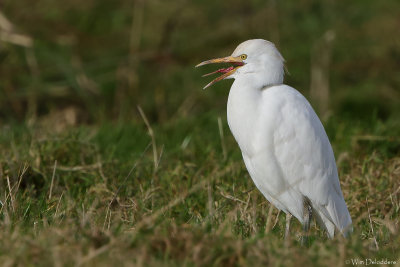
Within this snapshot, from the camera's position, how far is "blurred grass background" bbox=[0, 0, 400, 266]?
3.29 metres

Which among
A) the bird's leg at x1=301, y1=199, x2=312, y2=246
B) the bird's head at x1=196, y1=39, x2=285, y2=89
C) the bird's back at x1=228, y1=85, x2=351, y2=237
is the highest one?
the bird's head at x1=196, y1=39, x2=285, y2=89

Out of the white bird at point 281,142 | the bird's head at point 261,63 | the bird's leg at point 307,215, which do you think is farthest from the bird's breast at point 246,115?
the bird's leg at point 307,215

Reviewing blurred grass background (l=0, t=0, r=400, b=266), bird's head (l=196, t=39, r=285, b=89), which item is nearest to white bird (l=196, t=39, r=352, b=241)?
bird's head (l=196, t=39, r=285, b=89)

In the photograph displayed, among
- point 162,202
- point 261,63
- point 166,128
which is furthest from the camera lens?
point 166,128

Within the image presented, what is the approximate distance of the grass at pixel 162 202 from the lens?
10.4ft

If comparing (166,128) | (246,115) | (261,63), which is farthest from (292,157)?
(166,128)

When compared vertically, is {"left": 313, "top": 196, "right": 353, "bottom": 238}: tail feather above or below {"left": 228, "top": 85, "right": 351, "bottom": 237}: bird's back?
below

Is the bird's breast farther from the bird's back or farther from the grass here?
the grass

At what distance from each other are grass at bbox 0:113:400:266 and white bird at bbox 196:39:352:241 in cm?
19

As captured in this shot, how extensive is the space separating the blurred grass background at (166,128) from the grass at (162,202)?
0.04 feet

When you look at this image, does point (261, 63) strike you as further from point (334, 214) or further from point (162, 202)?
point (162, 202)

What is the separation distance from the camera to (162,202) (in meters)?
5.13

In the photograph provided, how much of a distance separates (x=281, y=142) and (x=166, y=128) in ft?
8.77

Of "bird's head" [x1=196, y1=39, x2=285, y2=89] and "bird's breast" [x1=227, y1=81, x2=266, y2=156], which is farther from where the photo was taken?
"bird's head" [x1=196, y1=39, x2=285, y2=89]
